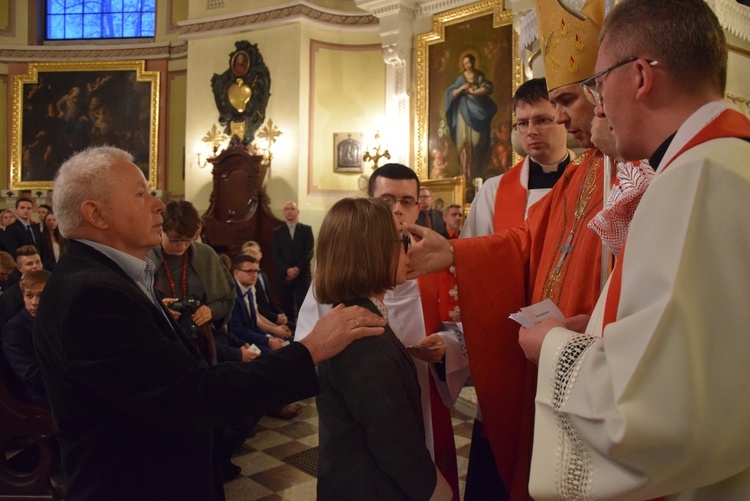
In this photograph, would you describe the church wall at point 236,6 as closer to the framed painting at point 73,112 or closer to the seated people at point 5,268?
the framed painting at point 73,112

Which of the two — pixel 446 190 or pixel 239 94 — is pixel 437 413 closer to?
pixel 446 190

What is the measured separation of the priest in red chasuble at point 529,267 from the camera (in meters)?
1.94

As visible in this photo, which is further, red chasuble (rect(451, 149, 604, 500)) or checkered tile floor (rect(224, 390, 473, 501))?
checkered tile floor (rect(224, 390, 473, 501))

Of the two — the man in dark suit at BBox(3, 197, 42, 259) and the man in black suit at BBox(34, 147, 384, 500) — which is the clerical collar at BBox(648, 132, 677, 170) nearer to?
the man in black suit at BBox(34, 147, 384, 500)

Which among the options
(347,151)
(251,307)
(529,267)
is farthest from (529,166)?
(347,151)

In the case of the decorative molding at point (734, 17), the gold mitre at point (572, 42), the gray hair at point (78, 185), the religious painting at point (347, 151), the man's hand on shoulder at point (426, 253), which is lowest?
the man's hand on shoulder at point (426, 253)

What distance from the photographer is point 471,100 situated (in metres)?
10.5

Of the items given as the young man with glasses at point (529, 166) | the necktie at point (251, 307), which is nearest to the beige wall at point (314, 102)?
the necktie at point (251, 307)

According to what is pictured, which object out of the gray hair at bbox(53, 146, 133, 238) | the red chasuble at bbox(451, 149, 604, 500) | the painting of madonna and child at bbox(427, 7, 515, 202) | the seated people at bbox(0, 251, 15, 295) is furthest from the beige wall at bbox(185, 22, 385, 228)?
the gray hair at bbox(53, 146, 133, 238)

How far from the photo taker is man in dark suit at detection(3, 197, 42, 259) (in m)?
8.11

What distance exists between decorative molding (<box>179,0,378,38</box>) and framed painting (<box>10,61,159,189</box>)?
Result: 2.51 m

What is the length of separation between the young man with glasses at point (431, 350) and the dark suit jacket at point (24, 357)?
160 cm

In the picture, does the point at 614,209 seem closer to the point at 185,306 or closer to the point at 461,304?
the point at 461,304

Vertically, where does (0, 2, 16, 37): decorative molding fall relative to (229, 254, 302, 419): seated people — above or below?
above
